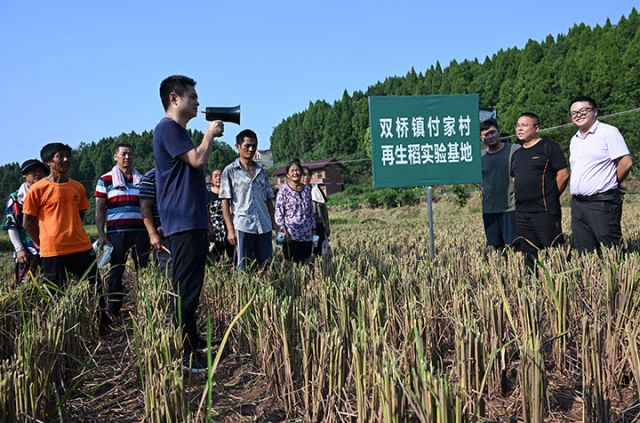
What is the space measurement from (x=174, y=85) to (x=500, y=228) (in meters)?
3.61

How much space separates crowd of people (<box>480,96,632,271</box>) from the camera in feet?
14.0

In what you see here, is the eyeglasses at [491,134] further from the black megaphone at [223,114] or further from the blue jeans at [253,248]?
the black megaphone at [223,114]

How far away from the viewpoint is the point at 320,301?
131 inches

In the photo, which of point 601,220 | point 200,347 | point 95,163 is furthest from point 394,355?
point 95,163

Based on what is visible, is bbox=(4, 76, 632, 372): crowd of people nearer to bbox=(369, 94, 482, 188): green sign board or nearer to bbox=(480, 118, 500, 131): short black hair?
bbox=(480, 118, 500, 131): short black hair

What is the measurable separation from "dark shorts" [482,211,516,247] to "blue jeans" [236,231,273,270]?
2.19 meters

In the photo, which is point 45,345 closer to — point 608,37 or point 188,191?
point 188,191

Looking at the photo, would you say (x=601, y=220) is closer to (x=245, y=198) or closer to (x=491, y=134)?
(x=491, y=134)

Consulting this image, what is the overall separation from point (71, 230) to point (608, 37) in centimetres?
6178

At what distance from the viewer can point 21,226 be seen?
5.00m

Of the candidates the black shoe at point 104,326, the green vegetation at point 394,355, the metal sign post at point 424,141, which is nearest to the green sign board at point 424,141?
the metal sign post at point 424,141

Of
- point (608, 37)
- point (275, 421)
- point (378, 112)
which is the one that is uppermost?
point (608, 37)

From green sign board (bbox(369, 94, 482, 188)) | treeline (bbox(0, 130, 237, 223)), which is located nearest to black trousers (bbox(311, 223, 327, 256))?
green sign board (bbox(369, 94, 482, 188))

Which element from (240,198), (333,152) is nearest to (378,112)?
(240,198)
